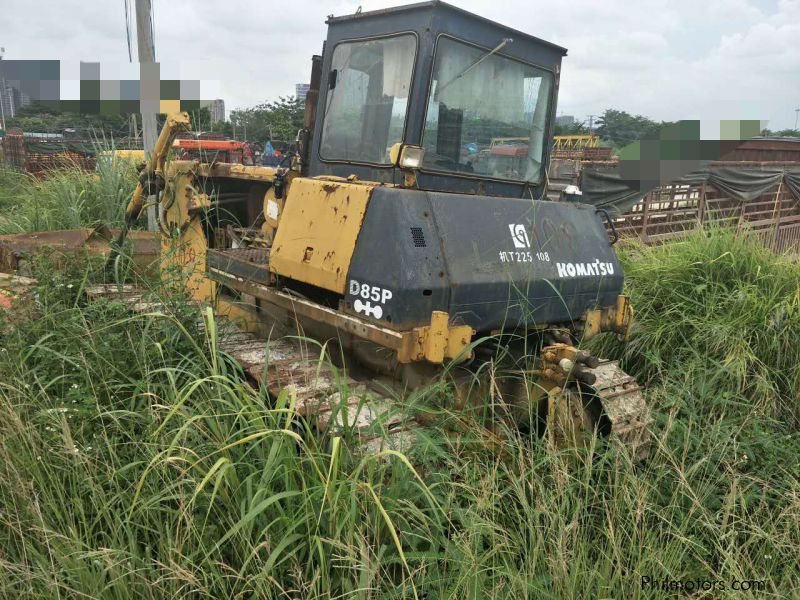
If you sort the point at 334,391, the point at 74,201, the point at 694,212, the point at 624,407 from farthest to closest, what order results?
1. the point at 694,212
2. the point at 74,201
3. the point at 624,407
4. the point at 334,391

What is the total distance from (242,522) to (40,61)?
23.1ft

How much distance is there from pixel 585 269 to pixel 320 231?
150cm

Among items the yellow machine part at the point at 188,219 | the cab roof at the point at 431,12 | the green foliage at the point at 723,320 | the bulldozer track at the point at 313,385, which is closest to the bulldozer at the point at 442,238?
the cab roof at the point at 431,12

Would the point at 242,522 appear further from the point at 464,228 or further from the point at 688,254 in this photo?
the point at 688,254

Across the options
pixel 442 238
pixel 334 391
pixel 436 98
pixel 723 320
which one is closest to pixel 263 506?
pixel 334 391

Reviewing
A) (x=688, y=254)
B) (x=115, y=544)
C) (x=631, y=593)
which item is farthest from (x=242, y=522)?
(x=688, y=254)

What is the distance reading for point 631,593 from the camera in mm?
1986

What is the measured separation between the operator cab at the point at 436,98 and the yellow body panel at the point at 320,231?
33cm

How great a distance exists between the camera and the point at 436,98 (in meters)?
3.10

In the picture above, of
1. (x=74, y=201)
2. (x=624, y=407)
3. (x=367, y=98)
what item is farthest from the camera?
(x=74, y=201)

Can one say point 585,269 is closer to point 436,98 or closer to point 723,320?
point 436,98

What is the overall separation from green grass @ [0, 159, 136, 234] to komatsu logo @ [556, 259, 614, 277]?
16.0ft

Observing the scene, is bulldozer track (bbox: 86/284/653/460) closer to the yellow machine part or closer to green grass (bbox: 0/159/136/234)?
the yellow machine part

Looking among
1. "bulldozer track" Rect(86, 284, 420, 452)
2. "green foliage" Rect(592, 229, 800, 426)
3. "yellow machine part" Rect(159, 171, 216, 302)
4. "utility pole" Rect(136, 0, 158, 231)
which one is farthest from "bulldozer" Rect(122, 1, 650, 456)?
"utility pole" Rect(136, 0, 158, 231)
